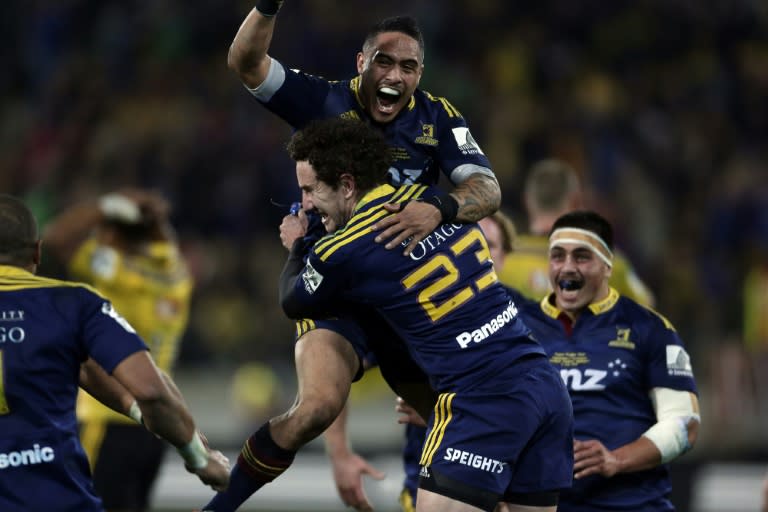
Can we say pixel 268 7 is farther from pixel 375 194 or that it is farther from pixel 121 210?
pixel 121 210

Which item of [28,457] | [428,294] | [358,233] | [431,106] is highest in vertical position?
[431,106]

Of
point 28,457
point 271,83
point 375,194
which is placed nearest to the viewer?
point 28,457

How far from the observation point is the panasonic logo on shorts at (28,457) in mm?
4410

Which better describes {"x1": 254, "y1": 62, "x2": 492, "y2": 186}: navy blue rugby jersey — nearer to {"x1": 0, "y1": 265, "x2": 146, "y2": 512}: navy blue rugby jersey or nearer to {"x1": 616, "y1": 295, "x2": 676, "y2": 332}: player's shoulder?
{"x1": 616, "y1": 295, "x2": 676, "y2": 332}: player's shoulder

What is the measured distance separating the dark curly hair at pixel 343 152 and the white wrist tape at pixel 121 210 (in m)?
3.28

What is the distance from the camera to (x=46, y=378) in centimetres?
446

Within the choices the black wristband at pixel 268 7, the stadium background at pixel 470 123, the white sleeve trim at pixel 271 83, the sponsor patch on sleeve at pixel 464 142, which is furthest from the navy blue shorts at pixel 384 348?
the stadium background at pixel 470 123

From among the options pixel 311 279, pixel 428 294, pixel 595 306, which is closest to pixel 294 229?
pixel 311 279

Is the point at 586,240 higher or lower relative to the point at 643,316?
higher

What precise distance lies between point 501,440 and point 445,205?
36.4 inches

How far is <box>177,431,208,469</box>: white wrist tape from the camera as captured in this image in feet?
16.0

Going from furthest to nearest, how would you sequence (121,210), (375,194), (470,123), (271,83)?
(470,123)
(121,210)
(271,83)
(375,194)

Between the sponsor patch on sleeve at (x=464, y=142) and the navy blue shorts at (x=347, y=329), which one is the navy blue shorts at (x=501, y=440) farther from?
the sponsor patch on sleeve at (x=464, y=142)

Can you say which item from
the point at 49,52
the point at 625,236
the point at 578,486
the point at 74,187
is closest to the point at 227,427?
the point at 74,187
